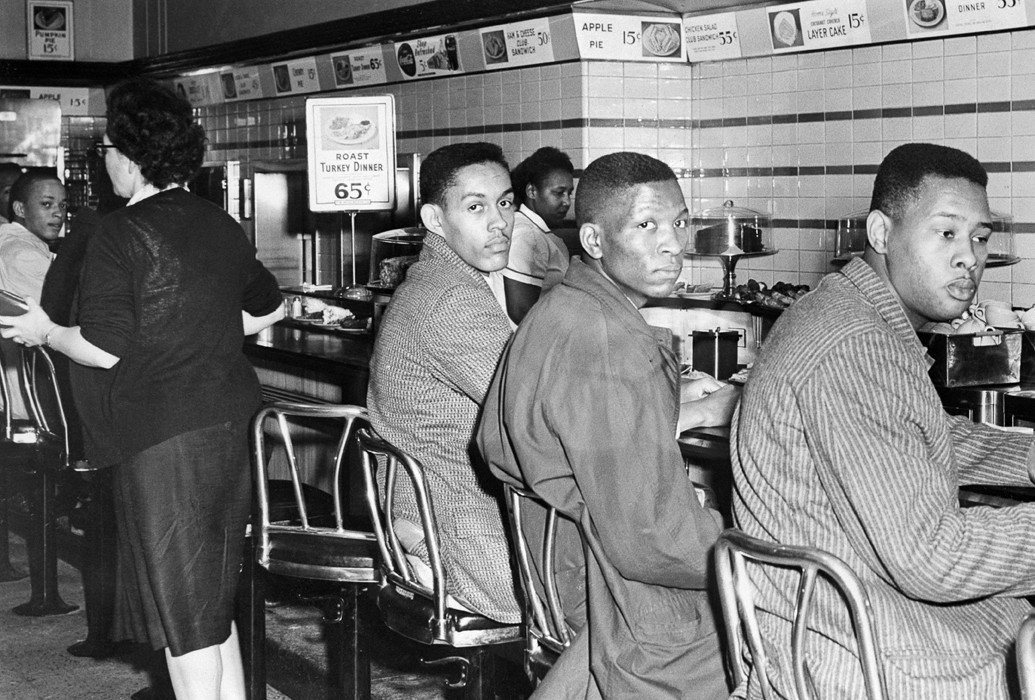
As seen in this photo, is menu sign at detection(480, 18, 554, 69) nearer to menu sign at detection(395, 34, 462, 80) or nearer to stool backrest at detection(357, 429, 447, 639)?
menu sign at detection(395, 34, 462, 80)

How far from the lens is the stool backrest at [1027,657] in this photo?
64.8 inches

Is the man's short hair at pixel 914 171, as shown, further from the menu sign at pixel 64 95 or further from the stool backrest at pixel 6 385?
the menu sign at pixel 64 95

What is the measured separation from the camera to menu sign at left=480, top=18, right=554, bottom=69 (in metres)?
7.02

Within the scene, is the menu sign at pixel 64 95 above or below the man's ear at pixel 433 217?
above

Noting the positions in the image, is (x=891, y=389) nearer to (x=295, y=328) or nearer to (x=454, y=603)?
(x=454, y=603)

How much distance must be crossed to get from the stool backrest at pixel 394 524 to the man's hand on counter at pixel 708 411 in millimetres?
728

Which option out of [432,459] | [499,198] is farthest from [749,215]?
[432,459]

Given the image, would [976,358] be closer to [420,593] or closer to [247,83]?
[420,593]

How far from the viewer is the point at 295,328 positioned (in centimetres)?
634

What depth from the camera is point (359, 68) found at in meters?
8.54

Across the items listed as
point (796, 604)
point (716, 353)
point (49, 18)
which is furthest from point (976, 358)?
point (49, 18)

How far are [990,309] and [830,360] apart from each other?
2646mm

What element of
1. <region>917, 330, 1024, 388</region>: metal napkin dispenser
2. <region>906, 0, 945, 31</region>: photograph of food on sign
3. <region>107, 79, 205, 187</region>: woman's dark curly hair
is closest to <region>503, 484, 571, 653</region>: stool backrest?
<region>107, 79, 205, 187</region>: woman's dark curly hair

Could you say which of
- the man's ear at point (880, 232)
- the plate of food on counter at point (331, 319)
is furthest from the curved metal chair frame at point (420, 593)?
the plate of food on counter at point (331, 319)
